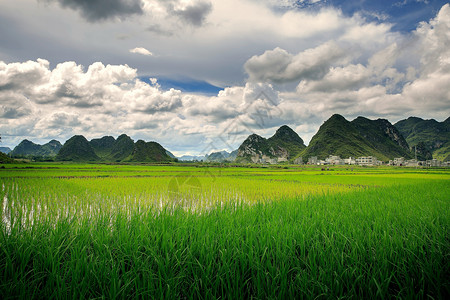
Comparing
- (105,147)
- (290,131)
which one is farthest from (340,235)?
(105,147)

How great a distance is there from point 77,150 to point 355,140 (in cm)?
16303

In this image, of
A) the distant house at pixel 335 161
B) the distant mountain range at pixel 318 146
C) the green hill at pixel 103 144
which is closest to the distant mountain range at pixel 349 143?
the distant mountain range at pixel 318 146

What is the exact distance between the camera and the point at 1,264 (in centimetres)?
233

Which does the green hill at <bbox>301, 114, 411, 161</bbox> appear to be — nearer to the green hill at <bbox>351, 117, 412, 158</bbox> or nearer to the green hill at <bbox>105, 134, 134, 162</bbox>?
the green hill at <bbox>351, 117, 412, 158</bbox>

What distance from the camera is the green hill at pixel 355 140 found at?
112 metres

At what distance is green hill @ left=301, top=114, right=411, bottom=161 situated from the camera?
368ft

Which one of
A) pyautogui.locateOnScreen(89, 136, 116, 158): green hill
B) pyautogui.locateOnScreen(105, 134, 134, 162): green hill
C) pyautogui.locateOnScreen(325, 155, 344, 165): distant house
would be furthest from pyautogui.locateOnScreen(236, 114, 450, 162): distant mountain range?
pyautogui.locateOnScreen(89, 136, 116, 158): green hill

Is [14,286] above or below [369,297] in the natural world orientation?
above

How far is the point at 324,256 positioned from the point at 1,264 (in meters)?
3.48

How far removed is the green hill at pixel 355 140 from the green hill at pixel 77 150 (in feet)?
409

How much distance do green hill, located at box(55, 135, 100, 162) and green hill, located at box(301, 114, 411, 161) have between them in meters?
125

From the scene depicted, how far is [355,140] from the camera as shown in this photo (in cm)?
12475

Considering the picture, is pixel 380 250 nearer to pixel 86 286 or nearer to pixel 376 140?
pixel 86 286

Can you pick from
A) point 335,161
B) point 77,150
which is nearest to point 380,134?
point 335,161
